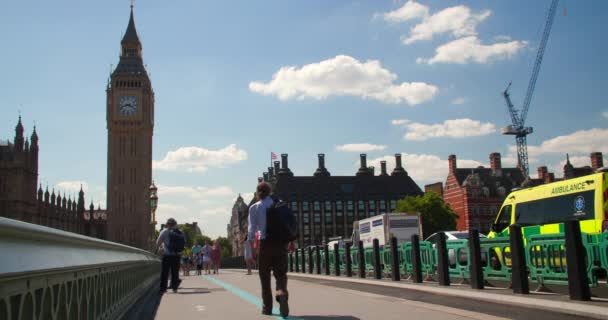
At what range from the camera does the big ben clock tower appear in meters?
128

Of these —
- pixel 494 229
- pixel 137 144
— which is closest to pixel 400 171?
pixel 137 144

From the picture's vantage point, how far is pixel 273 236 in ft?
27.5

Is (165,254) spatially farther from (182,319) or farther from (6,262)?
(6,262)

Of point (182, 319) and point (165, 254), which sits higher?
point (165, 254)

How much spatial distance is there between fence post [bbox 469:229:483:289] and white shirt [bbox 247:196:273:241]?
606cm

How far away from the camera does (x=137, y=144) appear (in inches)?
5153

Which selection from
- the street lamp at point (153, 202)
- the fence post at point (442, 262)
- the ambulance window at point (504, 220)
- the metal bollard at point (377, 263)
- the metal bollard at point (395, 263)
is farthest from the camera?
the street lamp at point (153, 202)

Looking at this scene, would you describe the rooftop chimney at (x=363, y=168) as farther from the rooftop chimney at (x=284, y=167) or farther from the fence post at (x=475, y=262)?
the fence post at (x=475, y=262)

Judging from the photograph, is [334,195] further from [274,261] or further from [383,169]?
[274,261]

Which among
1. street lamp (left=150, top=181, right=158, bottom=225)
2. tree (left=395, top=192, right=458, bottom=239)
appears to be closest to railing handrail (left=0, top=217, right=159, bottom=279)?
street lamp (left=150, top=181, right=158, bottom=225)

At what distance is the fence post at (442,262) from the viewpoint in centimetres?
1502

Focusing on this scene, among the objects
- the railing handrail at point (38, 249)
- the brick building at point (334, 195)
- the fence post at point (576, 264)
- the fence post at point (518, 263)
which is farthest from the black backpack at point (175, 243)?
the brick building at point (334, 195)

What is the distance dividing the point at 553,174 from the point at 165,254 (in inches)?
3781

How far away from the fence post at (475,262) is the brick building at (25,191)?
81.7 m
